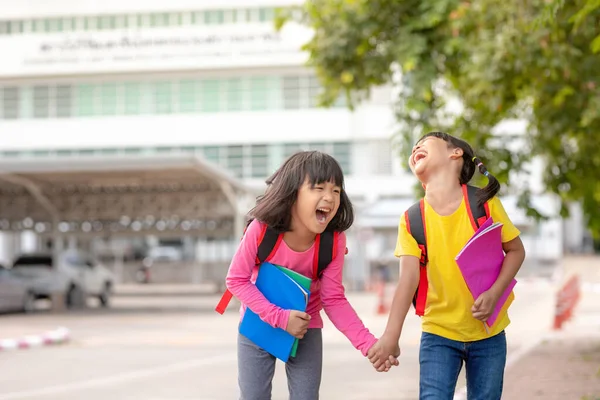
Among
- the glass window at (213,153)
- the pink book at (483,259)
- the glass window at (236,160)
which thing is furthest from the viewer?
the glass window at (213,153)

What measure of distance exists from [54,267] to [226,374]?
64.2 feet

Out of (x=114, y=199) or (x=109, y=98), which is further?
(x=109, y=98)

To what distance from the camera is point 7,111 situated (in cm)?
5562

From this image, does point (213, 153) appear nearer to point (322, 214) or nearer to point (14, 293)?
point (14, 293)

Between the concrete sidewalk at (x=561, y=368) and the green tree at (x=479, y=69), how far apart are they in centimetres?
193

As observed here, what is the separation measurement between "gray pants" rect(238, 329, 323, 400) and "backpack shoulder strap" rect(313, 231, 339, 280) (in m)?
0.33

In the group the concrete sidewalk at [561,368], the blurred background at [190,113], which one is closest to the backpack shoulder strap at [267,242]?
the concrete sidewalk at [561,368]

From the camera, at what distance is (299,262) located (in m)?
4.96

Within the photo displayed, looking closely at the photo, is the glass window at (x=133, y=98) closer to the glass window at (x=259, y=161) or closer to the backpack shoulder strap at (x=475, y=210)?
the glass window at (x=259, y=161)

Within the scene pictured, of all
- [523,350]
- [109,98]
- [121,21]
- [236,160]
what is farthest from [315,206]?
[121,21]

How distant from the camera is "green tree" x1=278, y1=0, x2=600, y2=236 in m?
11.6

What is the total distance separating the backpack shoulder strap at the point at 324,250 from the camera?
16.3 feet

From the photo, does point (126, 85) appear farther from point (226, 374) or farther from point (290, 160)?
point (290, 160)

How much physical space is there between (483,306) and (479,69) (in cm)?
757
